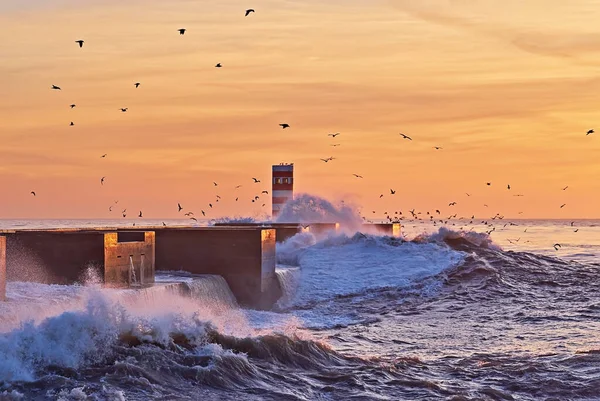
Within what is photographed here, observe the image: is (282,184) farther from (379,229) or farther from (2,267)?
(2,267)

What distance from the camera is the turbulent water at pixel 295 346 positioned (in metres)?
10.2

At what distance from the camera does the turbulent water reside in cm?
1023

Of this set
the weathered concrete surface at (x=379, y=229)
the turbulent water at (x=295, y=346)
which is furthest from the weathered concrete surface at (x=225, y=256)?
the weathered concrete surface at (x=379, y=229)

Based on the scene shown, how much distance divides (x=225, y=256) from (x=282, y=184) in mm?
20897

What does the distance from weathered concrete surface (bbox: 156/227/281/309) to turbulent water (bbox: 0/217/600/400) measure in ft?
2.02

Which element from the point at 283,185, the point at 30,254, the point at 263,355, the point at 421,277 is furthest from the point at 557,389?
the point at 283,185

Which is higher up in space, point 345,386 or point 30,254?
point 30,254

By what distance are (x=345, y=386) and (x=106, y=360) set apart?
10.1 feet

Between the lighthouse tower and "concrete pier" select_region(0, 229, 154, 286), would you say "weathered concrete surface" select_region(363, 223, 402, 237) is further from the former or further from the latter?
"concrete pier" select_region(0, 229, 154, 286)

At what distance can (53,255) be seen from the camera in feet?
50.6

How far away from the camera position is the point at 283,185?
4059cm

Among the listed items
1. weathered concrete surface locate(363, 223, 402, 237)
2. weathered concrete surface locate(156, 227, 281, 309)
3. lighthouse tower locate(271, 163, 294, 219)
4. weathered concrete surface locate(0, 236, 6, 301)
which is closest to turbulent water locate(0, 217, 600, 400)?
weathered concrete surface locate(0, 236, 6, 301)

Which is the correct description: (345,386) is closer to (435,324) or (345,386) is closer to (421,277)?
(435,324)

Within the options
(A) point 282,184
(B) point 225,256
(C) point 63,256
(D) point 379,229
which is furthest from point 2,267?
(A) point 282,184
